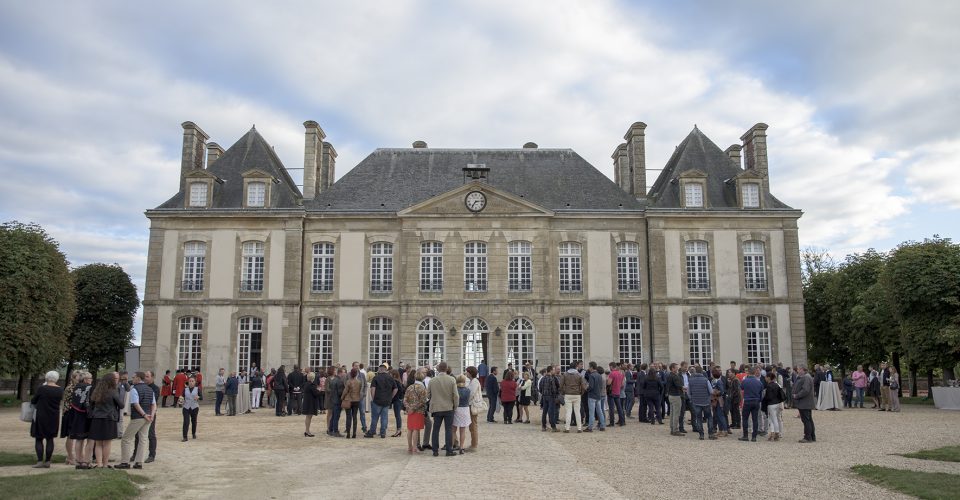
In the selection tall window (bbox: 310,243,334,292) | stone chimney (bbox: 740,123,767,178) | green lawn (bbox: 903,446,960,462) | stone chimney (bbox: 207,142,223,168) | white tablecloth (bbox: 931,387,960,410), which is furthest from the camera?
stone chimney (bbox: 207,142,223,168)

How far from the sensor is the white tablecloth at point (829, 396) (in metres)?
20.6

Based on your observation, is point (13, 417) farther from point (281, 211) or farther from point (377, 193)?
point (377, 193)

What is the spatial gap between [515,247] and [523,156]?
487 centimetres

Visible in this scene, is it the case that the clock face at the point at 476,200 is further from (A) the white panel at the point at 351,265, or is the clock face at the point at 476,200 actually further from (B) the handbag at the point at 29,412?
(B) the handbag at the point at 29,412

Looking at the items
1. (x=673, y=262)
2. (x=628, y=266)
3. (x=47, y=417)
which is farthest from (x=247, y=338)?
(x=47, y=417)

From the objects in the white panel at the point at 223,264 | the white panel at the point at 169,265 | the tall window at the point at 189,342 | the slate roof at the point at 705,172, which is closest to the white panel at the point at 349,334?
the white panel at the point at 223,264

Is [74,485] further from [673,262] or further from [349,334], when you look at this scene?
[673,262]

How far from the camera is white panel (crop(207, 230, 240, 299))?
2639 cm

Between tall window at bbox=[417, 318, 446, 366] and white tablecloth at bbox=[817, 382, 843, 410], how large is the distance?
1203 centimetres

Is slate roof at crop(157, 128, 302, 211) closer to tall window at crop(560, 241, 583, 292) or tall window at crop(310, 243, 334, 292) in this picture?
tall window at crop(310, 243, 334, 292)

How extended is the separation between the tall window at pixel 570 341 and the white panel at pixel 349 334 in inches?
234

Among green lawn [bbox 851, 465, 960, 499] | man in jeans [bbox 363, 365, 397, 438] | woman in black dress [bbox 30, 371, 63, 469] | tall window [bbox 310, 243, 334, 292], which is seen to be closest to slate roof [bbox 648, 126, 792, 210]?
tall window [bbox 310, 243, 334, 292]

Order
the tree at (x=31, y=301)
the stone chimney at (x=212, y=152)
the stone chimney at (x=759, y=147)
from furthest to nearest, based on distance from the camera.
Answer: the stone chimney at (x=212, y=152) < the stone chimney at (x=759, y=147) < the tree at (x=31, y=301)

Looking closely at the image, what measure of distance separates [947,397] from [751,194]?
30.9ft
